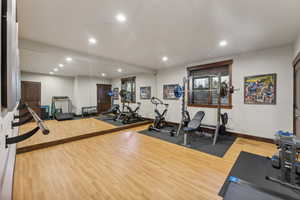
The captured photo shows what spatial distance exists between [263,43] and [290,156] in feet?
9.92

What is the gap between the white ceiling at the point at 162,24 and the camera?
6.76 feet

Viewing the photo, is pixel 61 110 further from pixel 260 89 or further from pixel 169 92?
pixel 260 89

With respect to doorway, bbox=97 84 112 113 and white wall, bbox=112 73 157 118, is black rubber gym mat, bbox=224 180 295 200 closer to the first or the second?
white wall, bbox=112 73 157 118

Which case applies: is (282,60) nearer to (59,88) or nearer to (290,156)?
(290,156)

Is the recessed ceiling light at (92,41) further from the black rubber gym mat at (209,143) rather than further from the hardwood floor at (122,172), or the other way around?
the black rubber gym mat at (209,143)

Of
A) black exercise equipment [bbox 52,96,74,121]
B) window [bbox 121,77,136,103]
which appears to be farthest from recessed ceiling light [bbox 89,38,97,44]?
black exercise equipment [bbox 52,96,74,121]

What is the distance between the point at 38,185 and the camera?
2.03 m

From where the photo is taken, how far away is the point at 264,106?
3922 mm

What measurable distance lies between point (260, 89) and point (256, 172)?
9.04 ft

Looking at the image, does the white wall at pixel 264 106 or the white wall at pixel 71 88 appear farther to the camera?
the white wall at pixel 71 88

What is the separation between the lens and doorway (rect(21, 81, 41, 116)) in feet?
23.2

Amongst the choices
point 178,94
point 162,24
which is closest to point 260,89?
point 178,94

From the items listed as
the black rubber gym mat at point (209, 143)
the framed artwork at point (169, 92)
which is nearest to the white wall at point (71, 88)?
the framed artwork at point (169, 92)

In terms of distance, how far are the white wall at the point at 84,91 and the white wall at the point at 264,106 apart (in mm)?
7749
